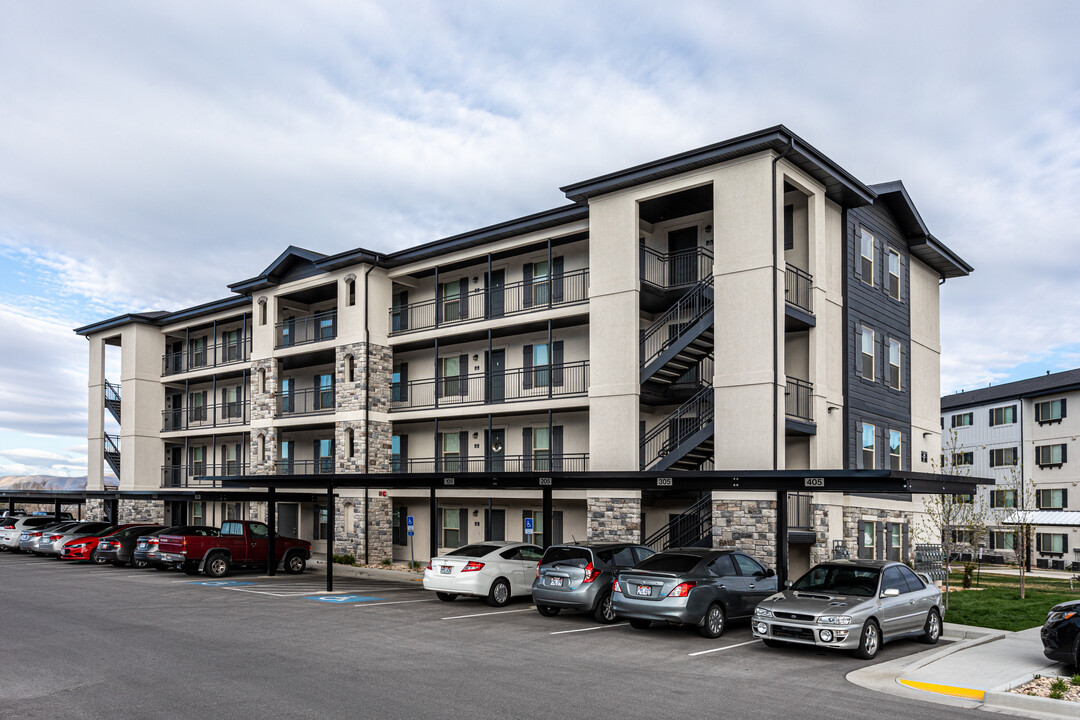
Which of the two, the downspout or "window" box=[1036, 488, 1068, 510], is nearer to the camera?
the downspout

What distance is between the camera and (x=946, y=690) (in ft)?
37.9

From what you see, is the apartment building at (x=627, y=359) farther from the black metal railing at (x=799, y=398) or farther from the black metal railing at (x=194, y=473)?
the black metal railing at (x=194, y=473)

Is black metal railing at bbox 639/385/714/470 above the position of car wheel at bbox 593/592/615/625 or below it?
above

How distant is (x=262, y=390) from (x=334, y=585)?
1620 cm

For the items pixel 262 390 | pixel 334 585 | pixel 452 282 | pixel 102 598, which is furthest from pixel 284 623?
pixel 262 390

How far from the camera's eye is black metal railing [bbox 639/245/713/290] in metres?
27.3

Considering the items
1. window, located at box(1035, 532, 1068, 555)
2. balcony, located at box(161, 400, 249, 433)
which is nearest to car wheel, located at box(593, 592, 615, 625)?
balcony, located at box(161, 400, 249, 433)

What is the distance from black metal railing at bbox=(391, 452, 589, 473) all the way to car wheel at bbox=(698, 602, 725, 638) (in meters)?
12.5

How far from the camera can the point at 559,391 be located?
3053 cm

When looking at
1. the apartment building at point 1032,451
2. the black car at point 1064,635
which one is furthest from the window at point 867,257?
the apartment building at point 1032,451

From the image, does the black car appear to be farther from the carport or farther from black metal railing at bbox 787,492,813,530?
black metal railing at bbox 787,492,813,530

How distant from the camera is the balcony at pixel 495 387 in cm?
3017

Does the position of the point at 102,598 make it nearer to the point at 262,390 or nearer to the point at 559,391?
the point at 559,391

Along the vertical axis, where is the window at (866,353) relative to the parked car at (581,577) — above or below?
above
